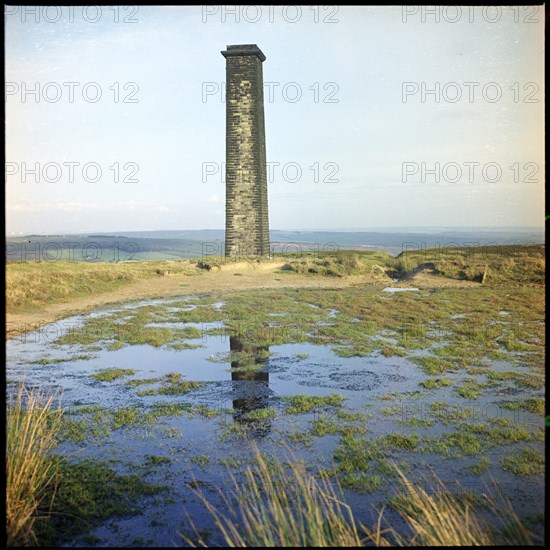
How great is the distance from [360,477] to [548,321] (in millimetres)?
3060

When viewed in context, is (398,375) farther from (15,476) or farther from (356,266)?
(356,266)

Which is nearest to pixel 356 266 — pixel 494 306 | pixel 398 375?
pixel 494 306

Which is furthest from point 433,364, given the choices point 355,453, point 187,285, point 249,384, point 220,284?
point 187,285

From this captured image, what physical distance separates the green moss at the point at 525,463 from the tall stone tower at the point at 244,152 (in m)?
21.9

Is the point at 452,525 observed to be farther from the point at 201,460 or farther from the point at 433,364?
the point at 433,364

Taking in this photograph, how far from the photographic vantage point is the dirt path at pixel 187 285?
15391mm

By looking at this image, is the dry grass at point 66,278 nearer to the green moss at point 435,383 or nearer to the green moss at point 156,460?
the green moss at point 156,460

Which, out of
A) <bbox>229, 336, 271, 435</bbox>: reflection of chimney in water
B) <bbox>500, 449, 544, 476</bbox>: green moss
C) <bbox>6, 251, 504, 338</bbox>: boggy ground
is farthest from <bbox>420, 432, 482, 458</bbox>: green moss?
<bbox>6, 251, 504, 338</bbox>: boggy ground

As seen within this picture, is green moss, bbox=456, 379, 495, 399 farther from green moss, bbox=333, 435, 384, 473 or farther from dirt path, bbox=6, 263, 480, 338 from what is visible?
dirt path, bbox=6, 263, 480, 338

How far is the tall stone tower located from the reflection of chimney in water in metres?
16.0

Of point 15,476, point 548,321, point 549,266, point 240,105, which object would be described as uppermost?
point 240,105

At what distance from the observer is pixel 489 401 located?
26.0ft

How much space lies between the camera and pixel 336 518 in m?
3.46

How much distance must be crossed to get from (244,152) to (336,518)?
80.6ft
